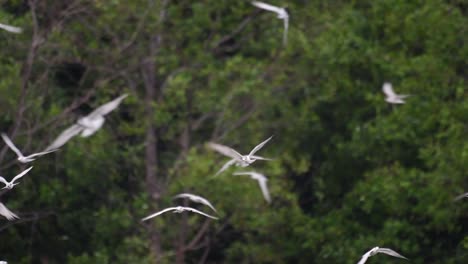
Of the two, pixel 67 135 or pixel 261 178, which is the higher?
pixel 67 135

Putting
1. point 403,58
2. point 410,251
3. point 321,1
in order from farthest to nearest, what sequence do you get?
point 321,1
point 403,58
point 410,251

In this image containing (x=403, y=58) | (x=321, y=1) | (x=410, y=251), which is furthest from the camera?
(x=321, y=1)

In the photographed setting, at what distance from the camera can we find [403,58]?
71.6 feet

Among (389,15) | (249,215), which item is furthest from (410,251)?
(389,15)

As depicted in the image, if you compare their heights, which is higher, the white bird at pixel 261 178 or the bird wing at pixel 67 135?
the bird wing at pixel 67 135

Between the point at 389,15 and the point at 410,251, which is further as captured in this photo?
the point at 389,15

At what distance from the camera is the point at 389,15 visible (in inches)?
881

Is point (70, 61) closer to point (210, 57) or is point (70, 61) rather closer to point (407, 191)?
point (210, 57)

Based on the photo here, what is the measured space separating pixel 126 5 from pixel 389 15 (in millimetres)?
4086

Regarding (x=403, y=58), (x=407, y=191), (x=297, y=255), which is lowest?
(x=297, y=255)

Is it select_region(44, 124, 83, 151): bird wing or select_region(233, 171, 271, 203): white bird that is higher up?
select_region(44, 124, 83, 151): bird wing

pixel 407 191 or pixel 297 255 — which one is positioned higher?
pixel 407 191

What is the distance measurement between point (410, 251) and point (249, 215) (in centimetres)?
242

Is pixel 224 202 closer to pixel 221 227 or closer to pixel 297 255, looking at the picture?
pixel 221 227
